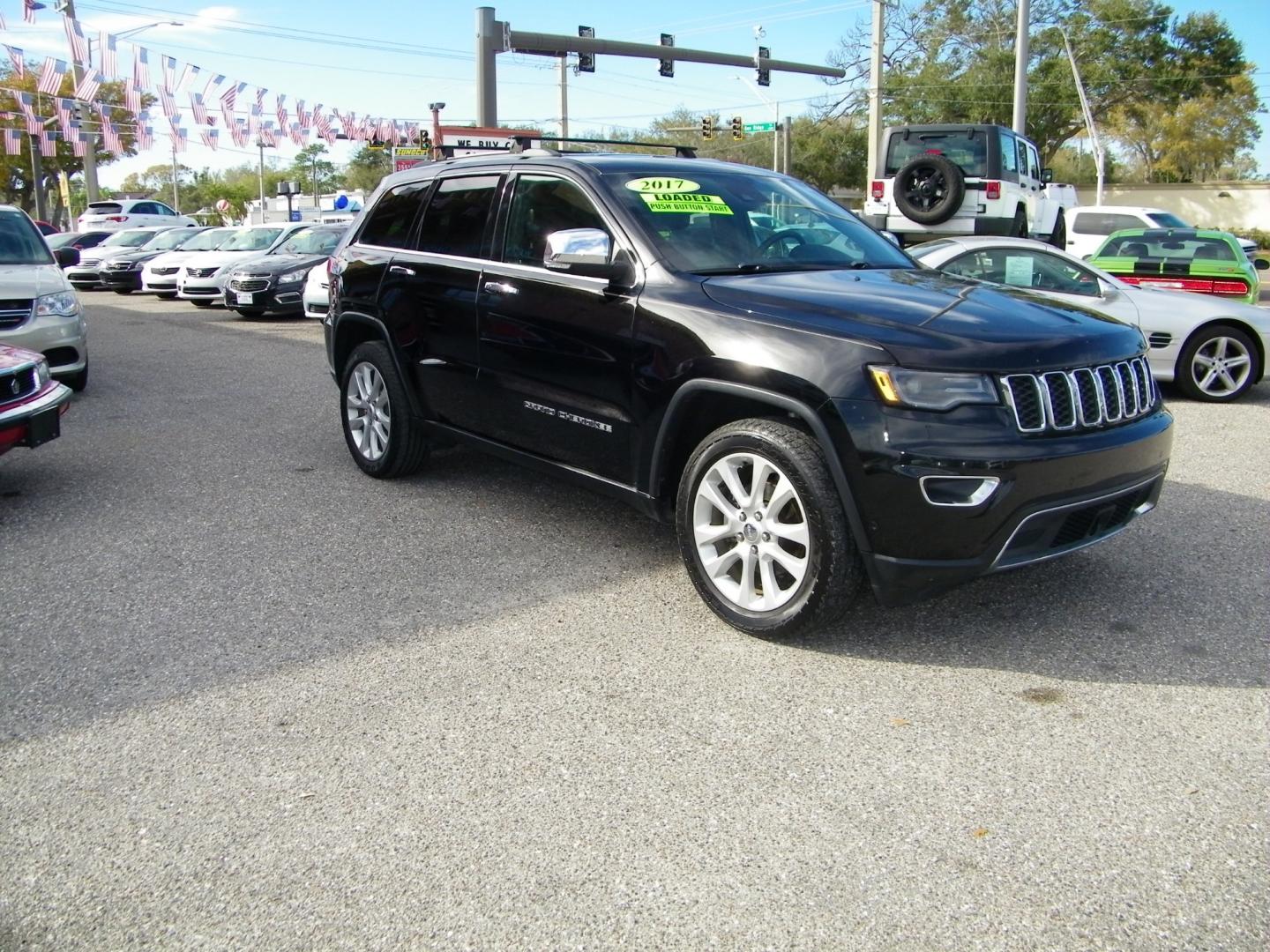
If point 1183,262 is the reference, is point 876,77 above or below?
above

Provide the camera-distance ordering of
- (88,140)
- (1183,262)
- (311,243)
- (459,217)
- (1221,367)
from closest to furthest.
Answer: (459,217) < (1221,367) < (1183,262) < (311,243) < (88,140)

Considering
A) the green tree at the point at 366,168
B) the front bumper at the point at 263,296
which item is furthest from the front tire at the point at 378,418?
the green tree at the point at 366,168

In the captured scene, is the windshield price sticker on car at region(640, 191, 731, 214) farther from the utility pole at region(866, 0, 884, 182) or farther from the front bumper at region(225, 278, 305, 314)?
the utility pole at region(866, 0, 884, 182)

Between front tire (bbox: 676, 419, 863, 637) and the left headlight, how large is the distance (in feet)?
22.0

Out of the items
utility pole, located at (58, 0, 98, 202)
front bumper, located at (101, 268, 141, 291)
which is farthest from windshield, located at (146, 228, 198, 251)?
utility pole, located at (58, 0, 98, 202)

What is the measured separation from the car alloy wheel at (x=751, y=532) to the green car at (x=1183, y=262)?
8552mm

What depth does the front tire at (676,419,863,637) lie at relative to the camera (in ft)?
12.3

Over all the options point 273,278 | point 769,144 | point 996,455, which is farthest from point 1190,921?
point 769,144

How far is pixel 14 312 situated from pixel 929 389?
300 inches

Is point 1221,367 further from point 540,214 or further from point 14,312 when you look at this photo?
point 14,312

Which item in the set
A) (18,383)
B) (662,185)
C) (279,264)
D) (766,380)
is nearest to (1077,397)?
(766,380)

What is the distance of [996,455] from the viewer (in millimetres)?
3510

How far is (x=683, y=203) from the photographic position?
4770 mm

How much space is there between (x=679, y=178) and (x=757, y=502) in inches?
69.0
